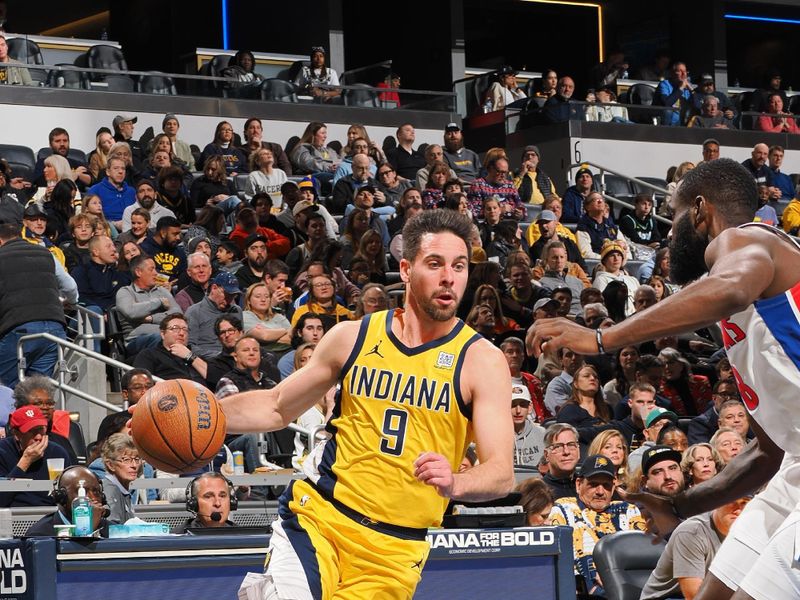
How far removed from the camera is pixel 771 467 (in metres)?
4.66

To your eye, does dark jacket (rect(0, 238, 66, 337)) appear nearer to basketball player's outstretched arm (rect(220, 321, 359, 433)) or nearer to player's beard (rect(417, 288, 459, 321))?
basketball player's outstretched arm (rect(220, 321, 359, 433))

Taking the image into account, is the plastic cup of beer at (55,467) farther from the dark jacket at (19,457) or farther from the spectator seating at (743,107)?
the spectator seating at (743,107)

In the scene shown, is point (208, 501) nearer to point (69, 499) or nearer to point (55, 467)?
point (69, 499)

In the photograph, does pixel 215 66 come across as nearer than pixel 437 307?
No

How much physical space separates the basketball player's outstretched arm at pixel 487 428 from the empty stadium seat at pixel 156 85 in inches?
611

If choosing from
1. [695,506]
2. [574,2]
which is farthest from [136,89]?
[695,506]

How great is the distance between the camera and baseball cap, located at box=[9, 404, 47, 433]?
29.7 ft

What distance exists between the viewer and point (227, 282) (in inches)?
517

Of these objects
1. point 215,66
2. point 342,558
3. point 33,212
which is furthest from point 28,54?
point 342,558

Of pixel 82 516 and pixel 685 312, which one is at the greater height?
pixel 685 312

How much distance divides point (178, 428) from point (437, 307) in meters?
1.05

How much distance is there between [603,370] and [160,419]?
9537 mm

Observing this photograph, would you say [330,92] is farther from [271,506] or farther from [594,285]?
[271,506]

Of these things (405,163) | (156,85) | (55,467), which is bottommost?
(55,467)
